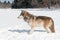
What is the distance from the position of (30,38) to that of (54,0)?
39.9 metres

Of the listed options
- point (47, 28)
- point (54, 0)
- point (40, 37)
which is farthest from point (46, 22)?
point (54, 0)

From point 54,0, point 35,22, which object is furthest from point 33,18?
point 54,0

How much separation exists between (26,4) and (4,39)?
40.1 meters

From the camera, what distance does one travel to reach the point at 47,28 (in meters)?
8.62

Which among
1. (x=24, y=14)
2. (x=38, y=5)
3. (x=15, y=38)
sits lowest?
(x=38, y=5)

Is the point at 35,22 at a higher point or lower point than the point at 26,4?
higher

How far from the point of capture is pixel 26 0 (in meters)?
48.5

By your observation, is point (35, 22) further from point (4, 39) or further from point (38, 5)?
point (38, 5)

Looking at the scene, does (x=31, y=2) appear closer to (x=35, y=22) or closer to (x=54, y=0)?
(x=54, y=0)

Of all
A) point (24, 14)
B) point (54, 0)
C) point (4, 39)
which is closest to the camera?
point (4, 39)

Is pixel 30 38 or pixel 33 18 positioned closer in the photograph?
pixel 30 38

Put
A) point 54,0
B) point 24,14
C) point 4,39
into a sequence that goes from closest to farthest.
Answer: point 4,39
point 24,14
point 54,0

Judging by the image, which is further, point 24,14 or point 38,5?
point 38,5

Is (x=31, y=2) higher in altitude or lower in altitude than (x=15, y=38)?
lower
